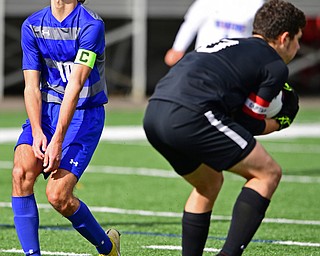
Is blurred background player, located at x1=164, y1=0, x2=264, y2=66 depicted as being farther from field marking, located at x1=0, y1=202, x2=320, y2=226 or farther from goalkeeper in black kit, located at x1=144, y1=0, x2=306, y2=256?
goalkeeper in black kit, located at x1=144, y1=0, x2=306, y2=256

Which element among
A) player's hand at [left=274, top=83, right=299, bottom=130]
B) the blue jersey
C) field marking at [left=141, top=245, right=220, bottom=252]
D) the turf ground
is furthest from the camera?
the turf ground

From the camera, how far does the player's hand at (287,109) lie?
586cm

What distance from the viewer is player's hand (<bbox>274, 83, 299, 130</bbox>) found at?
5863mm

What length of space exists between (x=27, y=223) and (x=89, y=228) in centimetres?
42

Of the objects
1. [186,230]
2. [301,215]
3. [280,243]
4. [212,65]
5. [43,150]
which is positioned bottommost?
[301,215]

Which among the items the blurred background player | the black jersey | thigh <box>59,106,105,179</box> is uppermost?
the black jersey

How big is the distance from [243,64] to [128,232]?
298 cm

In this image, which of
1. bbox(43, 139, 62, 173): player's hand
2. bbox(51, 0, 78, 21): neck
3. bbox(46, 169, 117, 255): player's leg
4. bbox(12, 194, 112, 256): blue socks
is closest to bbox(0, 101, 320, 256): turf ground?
bbox(46, 169, 117, 255): player's leg

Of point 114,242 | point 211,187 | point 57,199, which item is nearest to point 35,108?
point 57,199

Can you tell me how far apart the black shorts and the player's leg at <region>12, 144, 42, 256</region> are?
3.40 feet

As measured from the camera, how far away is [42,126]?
20.5 ft

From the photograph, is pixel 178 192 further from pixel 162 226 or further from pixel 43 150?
pixel 43 150

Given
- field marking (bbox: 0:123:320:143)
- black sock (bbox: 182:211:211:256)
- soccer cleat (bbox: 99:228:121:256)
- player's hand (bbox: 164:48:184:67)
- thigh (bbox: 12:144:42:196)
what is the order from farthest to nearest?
1. field marking (bbox: 0:123:320:143)
2. player's hand (bbox: 164:48:184:67)
3. soccer cleat (bbox: 99:228:121:256)
4. thigh (bbox: 12:144:42:196)
5. black sock (bbox: 182:211:211:256)

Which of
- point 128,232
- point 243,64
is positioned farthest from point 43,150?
point 128,232
